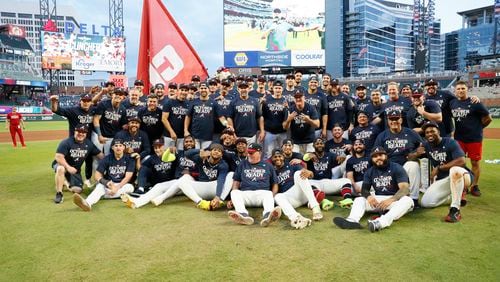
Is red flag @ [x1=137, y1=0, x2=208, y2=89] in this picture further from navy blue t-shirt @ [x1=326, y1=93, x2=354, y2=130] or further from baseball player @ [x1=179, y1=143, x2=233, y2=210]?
navy blue t-shirt @ [x1=326, y1=93, x2=354, y2=130]

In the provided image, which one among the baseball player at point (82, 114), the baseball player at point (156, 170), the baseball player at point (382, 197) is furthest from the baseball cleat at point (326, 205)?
the baseball player at point (82, 114)

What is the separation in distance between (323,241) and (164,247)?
73.4 inches

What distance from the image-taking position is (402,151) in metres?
5.99

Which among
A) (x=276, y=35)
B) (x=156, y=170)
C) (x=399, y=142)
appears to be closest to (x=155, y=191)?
(x=156, y=170)

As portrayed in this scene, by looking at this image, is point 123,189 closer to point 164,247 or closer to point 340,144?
point 164,247

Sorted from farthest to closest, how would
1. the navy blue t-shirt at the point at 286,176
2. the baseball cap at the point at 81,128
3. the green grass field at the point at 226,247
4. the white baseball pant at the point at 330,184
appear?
the baseball cap at the point at 81,128 < the white baseball pant at the point at 330,184 < the navy blue t-shirt at the point at 286,176 < the green grass field at the point at 226,247

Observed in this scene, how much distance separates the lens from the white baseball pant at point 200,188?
244 inches

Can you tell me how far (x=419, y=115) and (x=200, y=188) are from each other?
431 cm

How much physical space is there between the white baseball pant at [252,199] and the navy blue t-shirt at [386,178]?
1.46 m

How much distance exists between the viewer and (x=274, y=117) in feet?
25.1

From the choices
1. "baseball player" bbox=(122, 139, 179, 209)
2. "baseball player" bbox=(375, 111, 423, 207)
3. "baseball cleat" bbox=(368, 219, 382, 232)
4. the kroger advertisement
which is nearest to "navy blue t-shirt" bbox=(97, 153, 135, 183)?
"baseball player" bbox=(122, 139, 179, 209)

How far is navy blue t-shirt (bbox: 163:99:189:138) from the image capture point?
746 centimetres

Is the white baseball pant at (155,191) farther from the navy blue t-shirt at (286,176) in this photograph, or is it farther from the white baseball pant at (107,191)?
the navy blue t-shirt at (286,176)

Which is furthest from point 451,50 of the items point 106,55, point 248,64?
point 106,55
